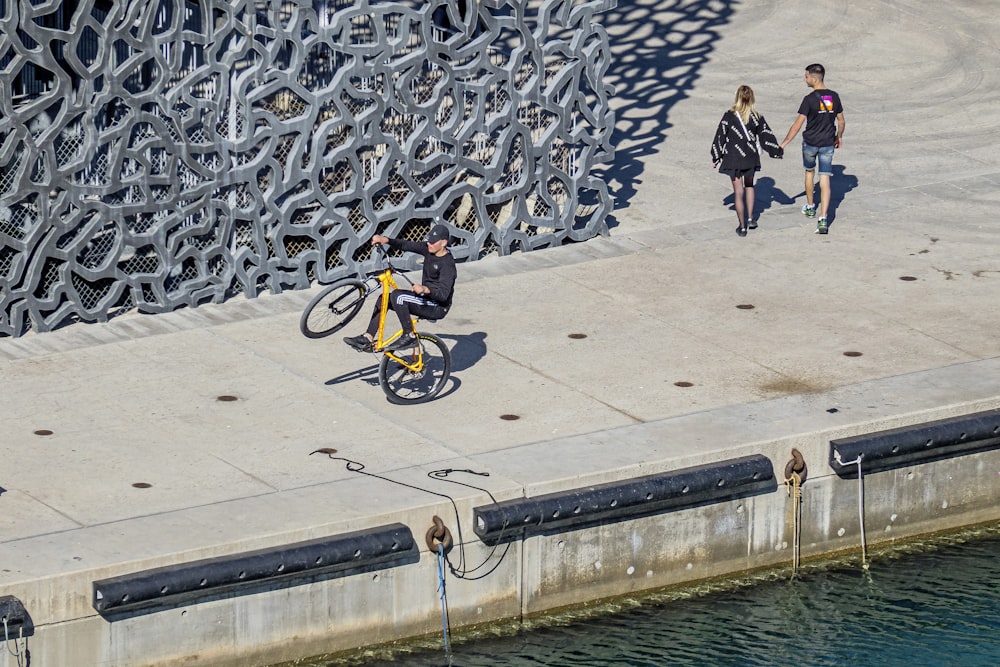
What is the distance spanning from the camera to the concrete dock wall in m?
12.3


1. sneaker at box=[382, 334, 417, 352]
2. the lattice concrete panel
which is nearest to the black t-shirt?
the lattice concrete panel

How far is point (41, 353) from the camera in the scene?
16219 millimetres

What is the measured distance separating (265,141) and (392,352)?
289 centimetres

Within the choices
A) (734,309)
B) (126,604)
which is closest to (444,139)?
(734,309)

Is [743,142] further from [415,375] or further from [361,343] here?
[361,343]

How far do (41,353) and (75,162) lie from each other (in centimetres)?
155

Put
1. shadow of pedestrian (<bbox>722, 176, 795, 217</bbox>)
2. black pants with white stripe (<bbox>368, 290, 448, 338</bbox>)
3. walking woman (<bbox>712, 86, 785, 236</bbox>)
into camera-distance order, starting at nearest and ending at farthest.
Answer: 1. black pants with white stripe (<bbox>368, 290, 448, 338</bbox>)
2. walking woman (<bbox>712, 86, 785, 236</bbox>)
3. shadow of pedestrian (<bbox>722, 176, 795, 217</bbox>)

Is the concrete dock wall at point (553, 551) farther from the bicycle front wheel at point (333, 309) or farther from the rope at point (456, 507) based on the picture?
the bicycle front wheel at point (333, 309)

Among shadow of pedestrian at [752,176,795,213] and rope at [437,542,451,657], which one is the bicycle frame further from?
shadow of pedestrian at [752,176,795,213]

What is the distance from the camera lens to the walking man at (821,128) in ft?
62.6

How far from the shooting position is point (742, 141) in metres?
18.9

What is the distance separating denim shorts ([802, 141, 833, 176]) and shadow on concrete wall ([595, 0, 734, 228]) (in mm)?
1838

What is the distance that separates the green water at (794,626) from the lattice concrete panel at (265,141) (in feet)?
16.7

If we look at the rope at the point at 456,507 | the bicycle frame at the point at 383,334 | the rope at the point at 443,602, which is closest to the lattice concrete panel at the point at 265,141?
the bicycle frame at the point at 383,334
